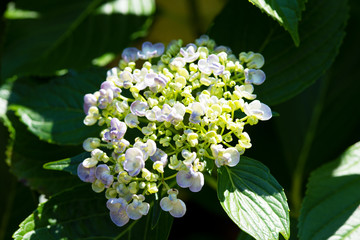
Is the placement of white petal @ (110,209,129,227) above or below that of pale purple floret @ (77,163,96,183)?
below

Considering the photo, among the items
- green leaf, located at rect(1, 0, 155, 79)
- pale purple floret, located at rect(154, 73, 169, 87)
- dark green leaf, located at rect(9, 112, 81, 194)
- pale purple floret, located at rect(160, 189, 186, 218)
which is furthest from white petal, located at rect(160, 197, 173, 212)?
green leaf, located at rect(1, 0, 155, 79)

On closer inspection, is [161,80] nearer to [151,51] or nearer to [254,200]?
[151,51]

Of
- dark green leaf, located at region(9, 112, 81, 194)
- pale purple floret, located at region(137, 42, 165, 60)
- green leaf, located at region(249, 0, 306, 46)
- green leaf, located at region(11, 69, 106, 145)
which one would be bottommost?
dark green leaf, located at region(9, 112, 81, 194)

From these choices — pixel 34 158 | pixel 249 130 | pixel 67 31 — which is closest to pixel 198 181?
pixel 34 158

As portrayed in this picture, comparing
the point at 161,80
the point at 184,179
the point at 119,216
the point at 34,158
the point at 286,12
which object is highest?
the point at 286,12

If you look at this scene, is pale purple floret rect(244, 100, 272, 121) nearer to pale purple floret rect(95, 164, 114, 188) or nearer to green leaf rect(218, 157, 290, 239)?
green leaf rect(218, 157, 290, 239)

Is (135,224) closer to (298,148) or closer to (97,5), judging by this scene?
(298,148)
